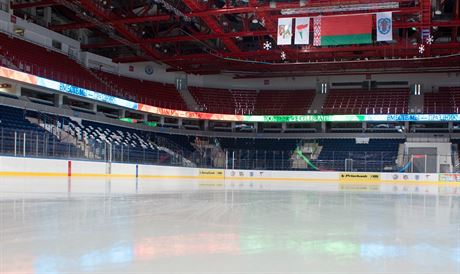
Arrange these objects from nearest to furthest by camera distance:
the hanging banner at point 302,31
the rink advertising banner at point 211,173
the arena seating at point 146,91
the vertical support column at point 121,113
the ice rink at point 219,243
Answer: the ice rink at point 219,243, the hanging banner at point 302,31, the rink advertising banner at point 211,173, the vertical support column at point 121,113, the arena seating at point 146,91

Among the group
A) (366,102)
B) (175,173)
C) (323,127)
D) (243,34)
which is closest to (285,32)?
(243,34)

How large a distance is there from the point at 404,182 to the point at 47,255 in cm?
2707

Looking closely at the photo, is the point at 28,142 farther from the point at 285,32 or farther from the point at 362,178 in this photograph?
the point at 362,178

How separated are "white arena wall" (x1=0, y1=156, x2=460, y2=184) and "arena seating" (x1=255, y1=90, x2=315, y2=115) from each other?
933cm

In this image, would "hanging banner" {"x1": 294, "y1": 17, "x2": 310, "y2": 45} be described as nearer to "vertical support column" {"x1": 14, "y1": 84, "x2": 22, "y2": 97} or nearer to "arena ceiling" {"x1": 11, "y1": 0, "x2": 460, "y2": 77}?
"arena ceiling" {"x1": 11, "y1": 0, "x2": 460, "y2": 77}

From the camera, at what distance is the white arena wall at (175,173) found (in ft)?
60.9

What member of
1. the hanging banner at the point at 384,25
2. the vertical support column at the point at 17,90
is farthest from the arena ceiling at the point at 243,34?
the vertical support column at the point at 17,90

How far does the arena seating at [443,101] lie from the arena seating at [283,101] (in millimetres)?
9040

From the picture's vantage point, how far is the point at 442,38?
3133 centimetres

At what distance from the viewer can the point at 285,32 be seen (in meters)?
19.5

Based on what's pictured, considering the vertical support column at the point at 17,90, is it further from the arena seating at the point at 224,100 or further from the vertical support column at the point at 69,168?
the arena seating at the point at 224,100

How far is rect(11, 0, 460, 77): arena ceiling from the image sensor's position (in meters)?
→ 22.0

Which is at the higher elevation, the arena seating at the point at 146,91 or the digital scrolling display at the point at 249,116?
the arena seating at the point at 146,91

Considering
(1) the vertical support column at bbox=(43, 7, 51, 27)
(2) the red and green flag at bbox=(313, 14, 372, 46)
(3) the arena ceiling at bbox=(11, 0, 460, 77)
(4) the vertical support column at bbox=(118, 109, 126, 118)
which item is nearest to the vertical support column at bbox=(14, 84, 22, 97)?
(3) the arena ceiling at bbox=(11, 0, 460, 77)
